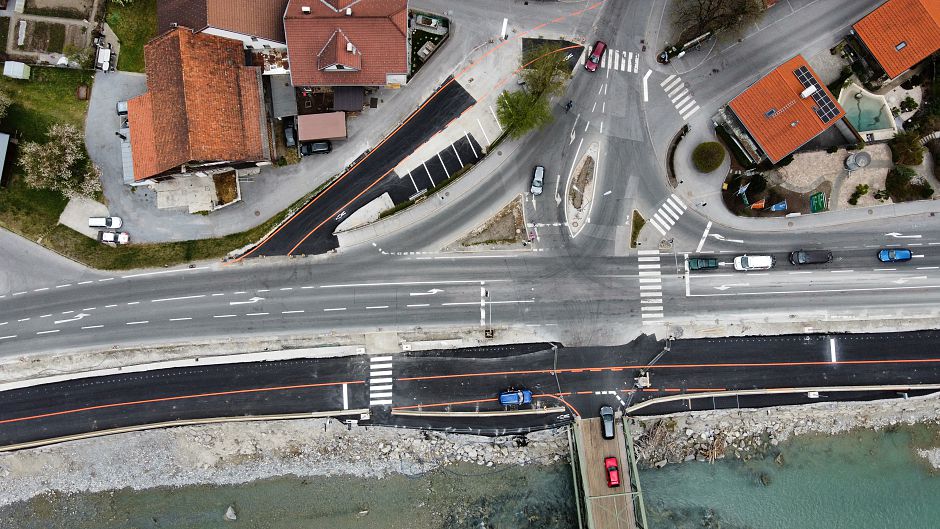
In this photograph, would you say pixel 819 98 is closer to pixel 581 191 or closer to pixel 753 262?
pixel 753 262

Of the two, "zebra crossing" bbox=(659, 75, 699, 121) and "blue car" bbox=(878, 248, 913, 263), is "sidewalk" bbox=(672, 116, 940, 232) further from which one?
"blue car" bbox=(878, 248, 913, 263)

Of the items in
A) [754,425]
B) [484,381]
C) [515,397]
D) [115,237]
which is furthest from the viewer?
[754,425]

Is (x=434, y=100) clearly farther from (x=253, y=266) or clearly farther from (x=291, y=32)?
(x=253, y=266)

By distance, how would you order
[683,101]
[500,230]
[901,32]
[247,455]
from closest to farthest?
1. [901,32]
2. [500,230]
3. [683,101]
4. [247,455]

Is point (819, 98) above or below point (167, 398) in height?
above

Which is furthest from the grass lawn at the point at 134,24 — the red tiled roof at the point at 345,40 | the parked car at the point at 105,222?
the red tiled roof at the point at 345,40

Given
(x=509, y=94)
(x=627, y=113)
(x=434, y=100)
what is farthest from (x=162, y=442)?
(x=627, y=113)

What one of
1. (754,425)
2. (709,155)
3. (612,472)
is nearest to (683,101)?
(709,155)
